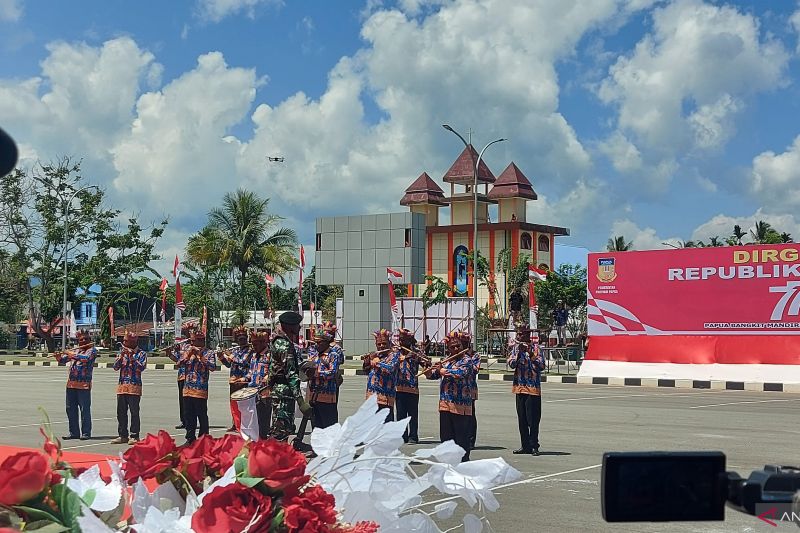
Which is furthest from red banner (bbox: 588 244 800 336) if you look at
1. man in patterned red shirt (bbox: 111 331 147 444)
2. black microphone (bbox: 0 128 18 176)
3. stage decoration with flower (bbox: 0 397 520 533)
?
black microphone (bbox: 0 128 18 176)

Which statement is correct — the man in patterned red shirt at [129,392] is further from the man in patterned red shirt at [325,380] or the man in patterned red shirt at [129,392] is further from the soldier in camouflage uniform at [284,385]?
the soldier in camouflage uniform at [284,385]

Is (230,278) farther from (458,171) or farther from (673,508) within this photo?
(673,508)

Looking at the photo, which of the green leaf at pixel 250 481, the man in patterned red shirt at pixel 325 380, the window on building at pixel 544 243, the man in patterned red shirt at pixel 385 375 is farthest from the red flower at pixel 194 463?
the window on building at pixel 544 243

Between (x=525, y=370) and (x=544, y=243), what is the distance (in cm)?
5425

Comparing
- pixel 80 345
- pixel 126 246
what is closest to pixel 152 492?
pixel 80 345

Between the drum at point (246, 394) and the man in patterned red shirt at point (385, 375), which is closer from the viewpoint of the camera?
the drum at point (246, 394)

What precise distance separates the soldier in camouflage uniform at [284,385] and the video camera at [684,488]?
8.72m

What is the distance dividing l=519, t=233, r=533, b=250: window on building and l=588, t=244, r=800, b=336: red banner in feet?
115

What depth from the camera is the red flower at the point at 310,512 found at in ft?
7.58

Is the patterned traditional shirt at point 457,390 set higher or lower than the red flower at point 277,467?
lower

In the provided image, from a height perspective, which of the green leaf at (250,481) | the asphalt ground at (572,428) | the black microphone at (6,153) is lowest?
the asphalt ground at (572,428)

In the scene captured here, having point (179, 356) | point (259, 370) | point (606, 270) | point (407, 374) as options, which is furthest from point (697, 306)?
point (259, 370)

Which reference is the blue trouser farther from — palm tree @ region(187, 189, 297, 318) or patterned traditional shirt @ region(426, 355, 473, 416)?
palm tree @ region(187, 189, 297, 318)

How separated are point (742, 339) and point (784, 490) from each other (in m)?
25.6
